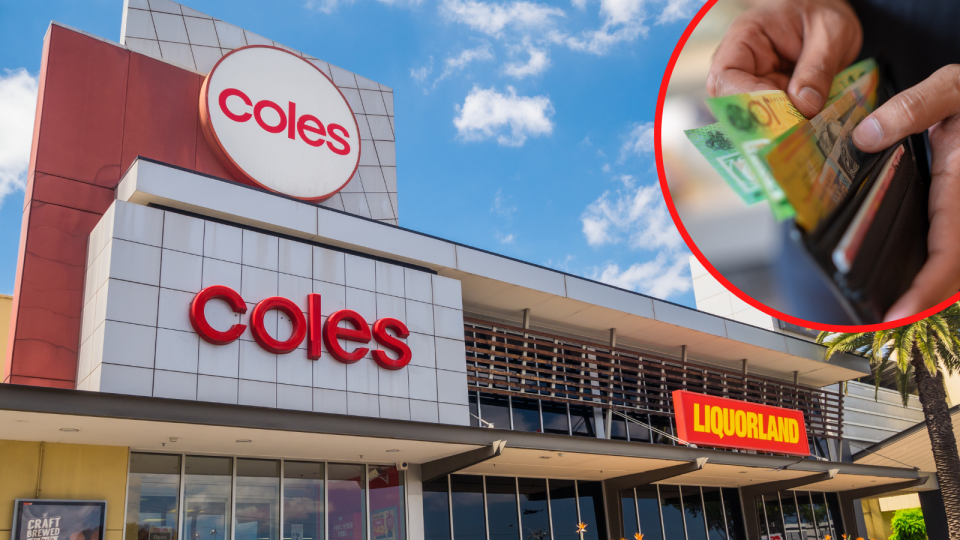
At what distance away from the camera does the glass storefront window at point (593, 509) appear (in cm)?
1817

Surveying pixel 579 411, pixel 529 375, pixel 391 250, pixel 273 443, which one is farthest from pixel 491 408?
pixel 273 443

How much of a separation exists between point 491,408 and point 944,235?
14605mm

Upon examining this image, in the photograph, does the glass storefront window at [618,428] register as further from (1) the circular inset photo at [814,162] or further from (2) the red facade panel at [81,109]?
(1) the circular inset photo at [814,162]

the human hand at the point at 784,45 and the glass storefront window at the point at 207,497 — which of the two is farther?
the glass storefront window at the point at 207,497

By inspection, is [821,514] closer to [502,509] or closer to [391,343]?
[502,509]

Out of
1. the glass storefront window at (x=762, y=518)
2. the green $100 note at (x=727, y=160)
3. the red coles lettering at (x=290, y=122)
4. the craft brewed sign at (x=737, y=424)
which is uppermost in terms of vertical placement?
the red coles lettering at (x=290, y=122)

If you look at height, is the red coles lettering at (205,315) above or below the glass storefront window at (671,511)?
above

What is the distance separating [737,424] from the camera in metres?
19.3

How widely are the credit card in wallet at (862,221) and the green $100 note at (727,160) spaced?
0.32m

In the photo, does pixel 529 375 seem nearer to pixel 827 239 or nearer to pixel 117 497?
pixel 117 497

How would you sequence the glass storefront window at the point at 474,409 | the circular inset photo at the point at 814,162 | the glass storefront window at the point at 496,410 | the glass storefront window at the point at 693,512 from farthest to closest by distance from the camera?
the glass storefront window at the point at 693,512
the glass storefront window at the point at 496,410
the glass storefront window at the point at 474,409
the circular inset photo at the point at 814,162

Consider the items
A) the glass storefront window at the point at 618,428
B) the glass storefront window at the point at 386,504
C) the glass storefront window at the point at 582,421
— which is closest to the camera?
the glass storefront window at the point at 386,504

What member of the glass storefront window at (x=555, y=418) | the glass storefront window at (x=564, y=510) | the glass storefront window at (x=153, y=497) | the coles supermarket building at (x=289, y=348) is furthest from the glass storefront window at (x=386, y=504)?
the glass storefront window at (x=564, y=510)

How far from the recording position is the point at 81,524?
35.5 ft
